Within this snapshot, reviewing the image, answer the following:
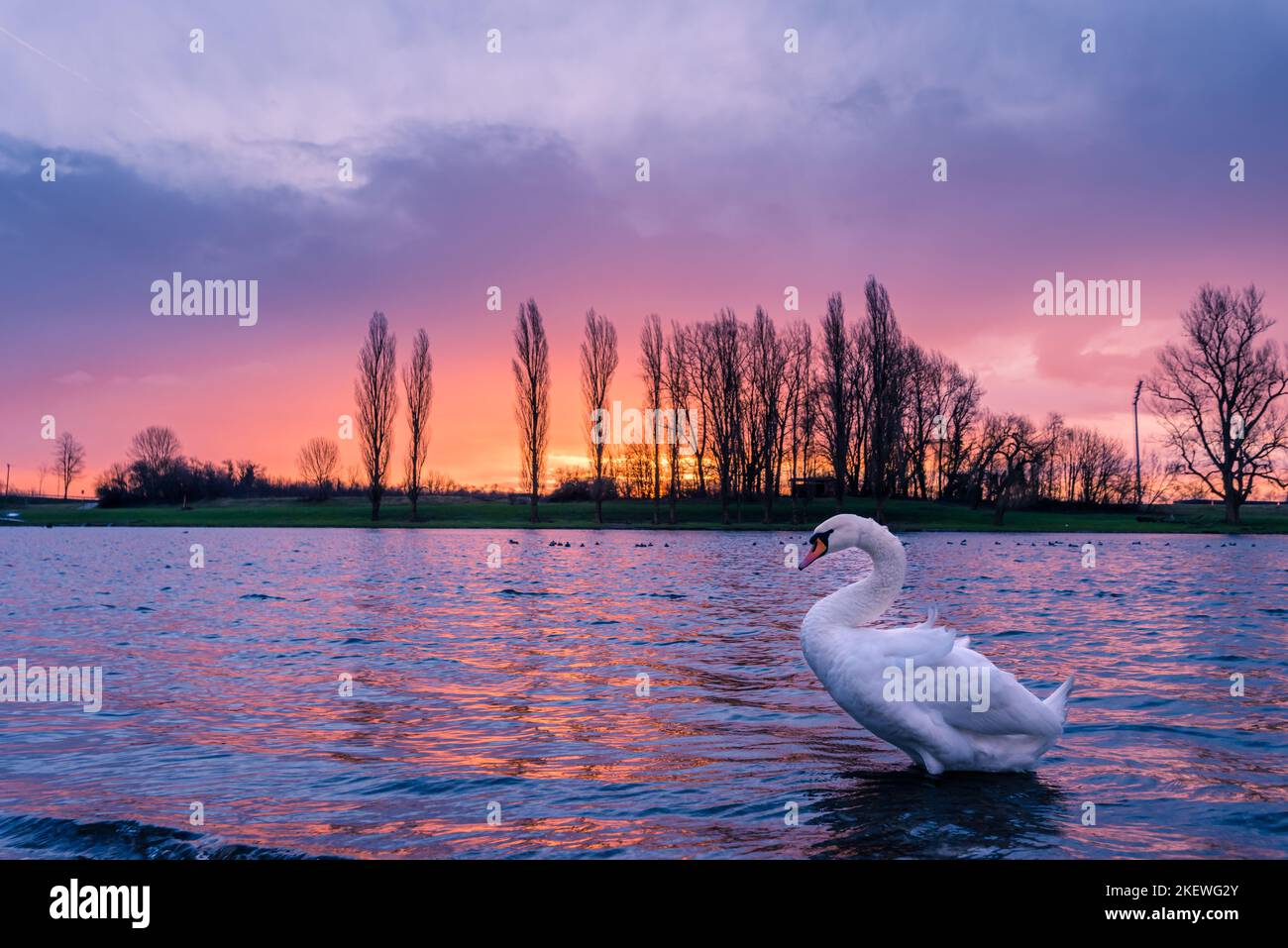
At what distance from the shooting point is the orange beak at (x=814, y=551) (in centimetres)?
688

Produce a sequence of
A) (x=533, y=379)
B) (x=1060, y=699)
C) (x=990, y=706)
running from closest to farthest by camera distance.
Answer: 1. (x=990, y=706)
2. (x=1060, y=699)
3. (x=533, y=379)

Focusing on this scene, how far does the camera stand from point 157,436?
137375 mm

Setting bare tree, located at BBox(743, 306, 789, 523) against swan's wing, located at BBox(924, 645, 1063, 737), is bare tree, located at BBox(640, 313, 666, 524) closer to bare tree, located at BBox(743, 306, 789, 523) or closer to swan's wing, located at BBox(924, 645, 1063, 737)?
bare tree, located at BBox(743, 306, 789, 523)

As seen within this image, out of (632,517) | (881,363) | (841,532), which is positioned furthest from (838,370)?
(841,532)

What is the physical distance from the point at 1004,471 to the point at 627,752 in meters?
79.8

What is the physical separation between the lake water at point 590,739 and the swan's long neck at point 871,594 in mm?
1170

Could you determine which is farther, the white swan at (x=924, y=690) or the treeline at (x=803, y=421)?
the treeline at (x=803, y=421)

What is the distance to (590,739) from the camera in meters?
7.95

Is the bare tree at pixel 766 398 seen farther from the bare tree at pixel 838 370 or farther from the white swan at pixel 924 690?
the white swan at pixel 924 690

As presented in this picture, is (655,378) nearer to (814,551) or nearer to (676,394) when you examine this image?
(676,394)

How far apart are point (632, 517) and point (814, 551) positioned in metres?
75.7

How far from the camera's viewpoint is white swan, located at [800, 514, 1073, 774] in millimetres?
6449

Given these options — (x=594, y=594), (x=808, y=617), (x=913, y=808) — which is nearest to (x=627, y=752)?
(x=808, y=617)

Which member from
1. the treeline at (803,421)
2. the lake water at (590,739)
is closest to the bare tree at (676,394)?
the treeline at (803,421)
